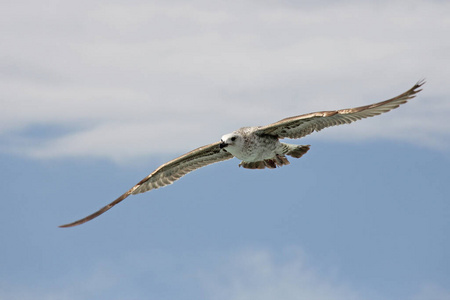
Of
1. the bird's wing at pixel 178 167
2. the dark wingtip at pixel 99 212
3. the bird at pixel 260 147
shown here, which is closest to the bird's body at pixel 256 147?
the bird at pixel 260 147

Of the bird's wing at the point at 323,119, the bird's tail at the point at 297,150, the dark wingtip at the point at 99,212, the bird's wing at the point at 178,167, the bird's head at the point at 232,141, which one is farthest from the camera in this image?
the bird's wing at the point at 178,167

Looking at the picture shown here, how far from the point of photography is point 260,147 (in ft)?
56.6

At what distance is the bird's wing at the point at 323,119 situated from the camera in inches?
617

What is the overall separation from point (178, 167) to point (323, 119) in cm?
492

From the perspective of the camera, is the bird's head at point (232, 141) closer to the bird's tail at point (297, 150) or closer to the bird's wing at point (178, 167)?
the bird's wing at point (178, 167)

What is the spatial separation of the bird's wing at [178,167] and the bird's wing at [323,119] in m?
2.16

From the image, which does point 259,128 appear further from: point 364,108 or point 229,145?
point 364,108

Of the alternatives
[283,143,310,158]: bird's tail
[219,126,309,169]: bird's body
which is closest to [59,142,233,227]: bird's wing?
[219,126,309,169]: bird's body

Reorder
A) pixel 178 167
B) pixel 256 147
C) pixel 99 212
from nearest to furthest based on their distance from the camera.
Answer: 1. pixel 256 147
2. pixel 99 212
3. pixel 178 167

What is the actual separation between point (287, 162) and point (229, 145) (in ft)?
6.20

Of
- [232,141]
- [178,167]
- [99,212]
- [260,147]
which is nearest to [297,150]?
[260,147]

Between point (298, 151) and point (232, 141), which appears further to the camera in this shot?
point (298, 151)

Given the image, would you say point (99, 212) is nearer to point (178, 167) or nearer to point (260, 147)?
point (178, 167)

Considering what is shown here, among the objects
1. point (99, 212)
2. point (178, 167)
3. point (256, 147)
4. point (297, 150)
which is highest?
point (178, 167)
